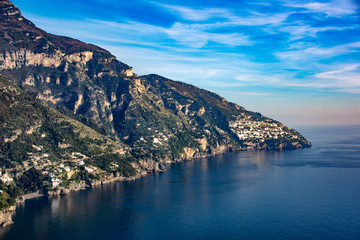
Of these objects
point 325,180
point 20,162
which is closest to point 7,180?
point 20,162

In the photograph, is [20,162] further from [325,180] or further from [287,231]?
[325,180]

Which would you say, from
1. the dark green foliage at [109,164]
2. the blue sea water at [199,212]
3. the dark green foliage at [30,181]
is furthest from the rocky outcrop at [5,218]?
the dark green foliage at [109,164]

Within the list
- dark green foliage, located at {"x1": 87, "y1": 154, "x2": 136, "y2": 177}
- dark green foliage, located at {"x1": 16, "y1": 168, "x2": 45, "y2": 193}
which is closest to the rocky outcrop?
dark green foliage, located at {"x1": 16, "y1": 168, "x2": 45, "y2": 193}

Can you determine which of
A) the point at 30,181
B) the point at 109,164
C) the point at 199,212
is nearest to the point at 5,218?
the point at 30,181

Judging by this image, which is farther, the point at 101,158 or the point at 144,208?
the point at 101,158

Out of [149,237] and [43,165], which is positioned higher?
[43,165]

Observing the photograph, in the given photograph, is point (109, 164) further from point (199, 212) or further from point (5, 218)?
point (5, 218)

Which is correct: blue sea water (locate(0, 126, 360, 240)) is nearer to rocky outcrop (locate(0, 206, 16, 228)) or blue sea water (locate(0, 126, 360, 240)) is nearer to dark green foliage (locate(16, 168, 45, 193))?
rocky outcrop (locate(0, 206, 16, 228))

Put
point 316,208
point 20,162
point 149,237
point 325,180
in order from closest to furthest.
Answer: point 149,237
point 316,208
point 20,162
point 325,180
